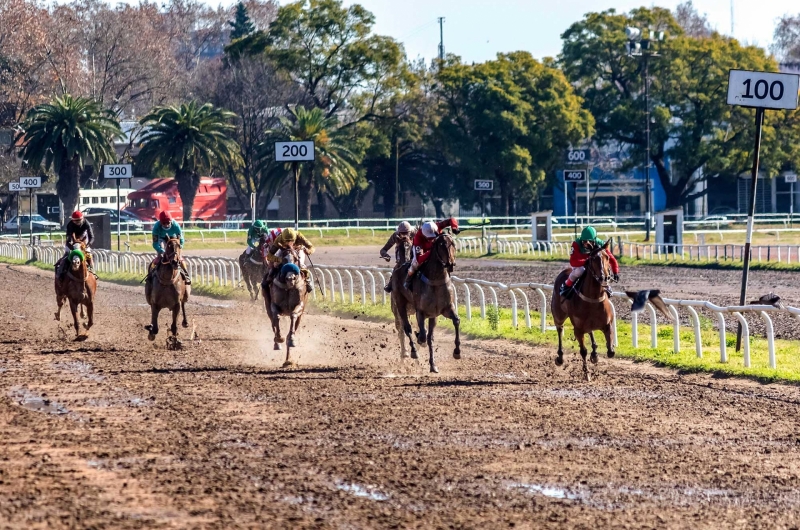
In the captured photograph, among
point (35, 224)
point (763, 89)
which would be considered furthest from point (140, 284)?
point (35, 224)

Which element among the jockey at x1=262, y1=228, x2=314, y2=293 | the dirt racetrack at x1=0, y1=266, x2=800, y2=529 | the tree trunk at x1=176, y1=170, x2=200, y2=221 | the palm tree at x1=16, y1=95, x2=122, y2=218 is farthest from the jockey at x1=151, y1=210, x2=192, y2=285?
the tree trunk at x1=176, y1=170, x2=200, y2=221

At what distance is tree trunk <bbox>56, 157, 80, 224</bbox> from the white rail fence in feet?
36.4

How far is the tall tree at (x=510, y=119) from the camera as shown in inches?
2653

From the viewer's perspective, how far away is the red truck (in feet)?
237

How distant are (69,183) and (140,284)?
34.1 m

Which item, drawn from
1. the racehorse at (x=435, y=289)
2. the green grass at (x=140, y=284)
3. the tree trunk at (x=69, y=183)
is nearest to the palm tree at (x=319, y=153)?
the tree trunk at (x=69, y=183)

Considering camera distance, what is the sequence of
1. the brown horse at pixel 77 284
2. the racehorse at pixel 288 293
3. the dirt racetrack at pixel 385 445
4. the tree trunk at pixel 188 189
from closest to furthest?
the dirt racetrack at pixel 385 445, the racehorse at pixel 288 293, the brown horse at pixel 77 284, the tree trunk at pixel 188 189

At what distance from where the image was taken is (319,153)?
66.2 m

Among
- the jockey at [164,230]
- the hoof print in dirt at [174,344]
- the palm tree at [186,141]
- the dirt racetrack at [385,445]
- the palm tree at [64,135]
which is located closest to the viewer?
the dirt racetrack at [385,445]

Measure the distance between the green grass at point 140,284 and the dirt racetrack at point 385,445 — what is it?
41.5ft

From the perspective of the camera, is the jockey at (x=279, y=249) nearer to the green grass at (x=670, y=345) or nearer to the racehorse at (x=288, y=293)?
the racehorse at (x=288, y=293)

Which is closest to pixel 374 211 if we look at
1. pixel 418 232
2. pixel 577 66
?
pixel 577 66

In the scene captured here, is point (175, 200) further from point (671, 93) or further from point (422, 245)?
point (422, 245)

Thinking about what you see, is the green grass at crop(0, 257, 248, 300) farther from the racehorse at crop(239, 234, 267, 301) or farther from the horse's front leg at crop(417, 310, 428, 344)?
the horse's front leg at crop(417, 310, 428, 344)
